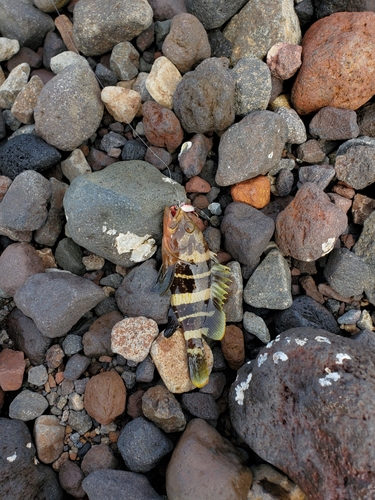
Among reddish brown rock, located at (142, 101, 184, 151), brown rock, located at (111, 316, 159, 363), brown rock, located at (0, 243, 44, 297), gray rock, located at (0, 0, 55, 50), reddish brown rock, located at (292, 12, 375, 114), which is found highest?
gray rock, located at (0, 0, 55, 50)

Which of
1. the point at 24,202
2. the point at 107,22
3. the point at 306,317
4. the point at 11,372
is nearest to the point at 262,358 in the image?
the point at 306,317

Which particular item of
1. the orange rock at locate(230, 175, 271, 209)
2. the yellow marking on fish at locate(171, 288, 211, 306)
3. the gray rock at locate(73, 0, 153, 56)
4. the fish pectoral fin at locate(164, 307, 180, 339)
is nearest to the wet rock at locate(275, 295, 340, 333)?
the yellow marking on fish at locate(171, 288, 211, 306)

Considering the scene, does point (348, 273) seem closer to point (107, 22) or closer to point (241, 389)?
point (241, 389)

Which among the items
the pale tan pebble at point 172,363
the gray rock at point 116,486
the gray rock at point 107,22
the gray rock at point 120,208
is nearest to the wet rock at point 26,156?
the gray rock at point 120,208

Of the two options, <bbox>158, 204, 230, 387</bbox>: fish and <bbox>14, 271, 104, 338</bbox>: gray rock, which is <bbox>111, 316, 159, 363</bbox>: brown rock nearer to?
<bbox>158, 204, 230, 387</bbox>: fish

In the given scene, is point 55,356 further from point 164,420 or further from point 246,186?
point 246,186

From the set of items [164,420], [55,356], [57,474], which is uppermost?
[55,356]

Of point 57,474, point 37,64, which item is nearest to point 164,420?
point 57,474
